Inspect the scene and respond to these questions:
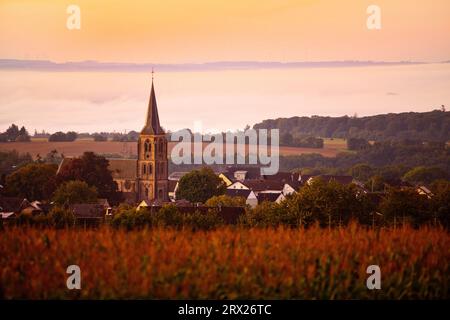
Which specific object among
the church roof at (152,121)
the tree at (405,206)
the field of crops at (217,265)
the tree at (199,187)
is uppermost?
the church roof at (152,121)

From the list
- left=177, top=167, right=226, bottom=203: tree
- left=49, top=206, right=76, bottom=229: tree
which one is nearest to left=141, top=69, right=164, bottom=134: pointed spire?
left=177, top=167, right=226, bottom=203: tree

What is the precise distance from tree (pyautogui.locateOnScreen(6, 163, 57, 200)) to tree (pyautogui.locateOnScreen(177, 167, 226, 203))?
13.6 m

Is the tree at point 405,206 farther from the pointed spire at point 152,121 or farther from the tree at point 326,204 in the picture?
the pointed spire at point 152,121

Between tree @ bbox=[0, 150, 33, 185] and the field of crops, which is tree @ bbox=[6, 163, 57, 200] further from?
the field of crops

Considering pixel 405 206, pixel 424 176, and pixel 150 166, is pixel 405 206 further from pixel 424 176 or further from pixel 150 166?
pixel 424 176

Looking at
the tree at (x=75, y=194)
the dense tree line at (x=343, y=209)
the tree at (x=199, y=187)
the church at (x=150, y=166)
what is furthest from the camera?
the church at (x=150, y=166)

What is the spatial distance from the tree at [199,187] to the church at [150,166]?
73.9 feet

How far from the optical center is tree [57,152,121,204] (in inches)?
4380

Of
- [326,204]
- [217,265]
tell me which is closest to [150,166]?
[326,204]

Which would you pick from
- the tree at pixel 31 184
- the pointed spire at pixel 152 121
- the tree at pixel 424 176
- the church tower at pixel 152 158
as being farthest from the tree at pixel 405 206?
the tree at pixel 424 176

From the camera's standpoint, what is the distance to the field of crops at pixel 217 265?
62.3ft

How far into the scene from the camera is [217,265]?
19906mm

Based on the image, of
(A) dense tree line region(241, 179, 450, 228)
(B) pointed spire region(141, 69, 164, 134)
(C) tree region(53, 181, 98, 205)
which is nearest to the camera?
(A) dense tree line region(241, 179, 450, 228)

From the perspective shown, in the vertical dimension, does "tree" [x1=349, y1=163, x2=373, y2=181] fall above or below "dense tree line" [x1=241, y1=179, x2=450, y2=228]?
below
